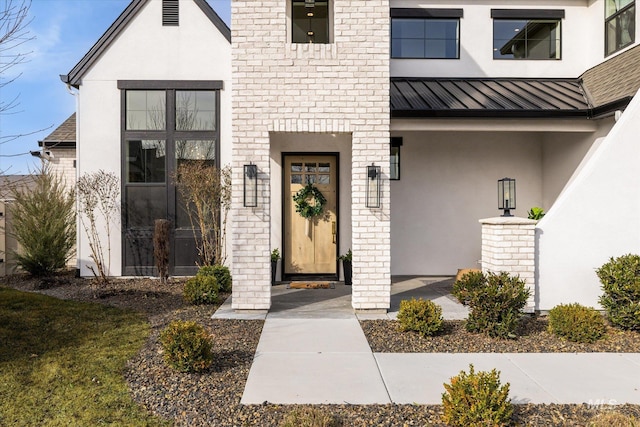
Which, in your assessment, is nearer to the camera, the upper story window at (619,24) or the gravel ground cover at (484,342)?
the gravel ground cover at (484,342)

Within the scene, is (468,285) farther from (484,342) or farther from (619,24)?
(619,24)

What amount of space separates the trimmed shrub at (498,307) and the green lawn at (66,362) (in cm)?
400

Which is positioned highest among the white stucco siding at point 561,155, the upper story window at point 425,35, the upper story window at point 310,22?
the upper story window at point 425,35

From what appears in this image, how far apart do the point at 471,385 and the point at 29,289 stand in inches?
354

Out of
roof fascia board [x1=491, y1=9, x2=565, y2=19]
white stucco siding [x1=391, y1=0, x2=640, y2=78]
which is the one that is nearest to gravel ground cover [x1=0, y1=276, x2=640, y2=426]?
white stucco siding [x1=391, y1=0, x2=640, y2=78]

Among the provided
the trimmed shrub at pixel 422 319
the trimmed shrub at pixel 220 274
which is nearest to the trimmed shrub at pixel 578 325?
the trimmed shrub at pixel 422 319

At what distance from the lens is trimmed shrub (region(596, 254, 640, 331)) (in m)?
5.62

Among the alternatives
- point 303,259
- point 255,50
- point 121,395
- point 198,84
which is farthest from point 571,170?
point 121,395

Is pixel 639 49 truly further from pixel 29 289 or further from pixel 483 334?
pixel 29 289

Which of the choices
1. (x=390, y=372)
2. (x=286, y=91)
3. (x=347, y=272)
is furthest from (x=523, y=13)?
(x=390, y=372)

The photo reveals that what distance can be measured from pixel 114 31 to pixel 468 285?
9.11 meters

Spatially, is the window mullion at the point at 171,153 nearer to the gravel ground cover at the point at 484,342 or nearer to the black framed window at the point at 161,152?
the black framed window at the point at 161,152

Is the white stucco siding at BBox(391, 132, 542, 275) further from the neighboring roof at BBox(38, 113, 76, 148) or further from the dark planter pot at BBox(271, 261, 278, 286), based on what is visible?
the neighboring roof at BBox(38, 113, 76, 148)

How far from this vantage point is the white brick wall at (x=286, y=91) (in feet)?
21.4
